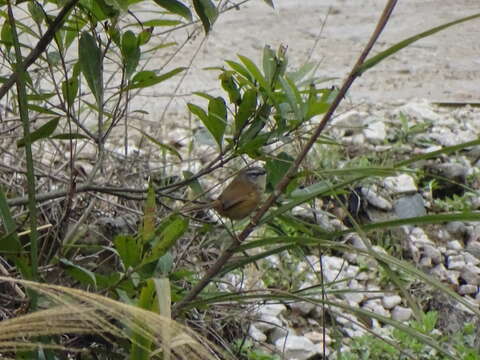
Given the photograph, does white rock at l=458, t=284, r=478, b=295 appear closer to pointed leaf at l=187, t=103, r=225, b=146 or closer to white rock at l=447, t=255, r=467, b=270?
white rock at l=447, t=255, r=467, b=270

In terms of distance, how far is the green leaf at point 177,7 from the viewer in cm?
176

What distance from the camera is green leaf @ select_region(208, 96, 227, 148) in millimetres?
2000

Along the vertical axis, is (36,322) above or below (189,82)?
above

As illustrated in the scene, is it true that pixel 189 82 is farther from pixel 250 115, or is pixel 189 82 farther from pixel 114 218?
pixel 250 115

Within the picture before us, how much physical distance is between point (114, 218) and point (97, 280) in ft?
2.38

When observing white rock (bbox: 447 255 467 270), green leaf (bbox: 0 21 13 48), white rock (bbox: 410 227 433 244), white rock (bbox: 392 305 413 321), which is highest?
green leaf (bbox: 0 21 13 48)

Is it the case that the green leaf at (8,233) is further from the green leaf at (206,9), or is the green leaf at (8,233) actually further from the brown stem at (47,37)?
the green leaf at (206,9)

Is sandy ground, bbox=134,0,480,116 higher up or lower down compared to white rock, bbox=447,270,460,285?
higher up

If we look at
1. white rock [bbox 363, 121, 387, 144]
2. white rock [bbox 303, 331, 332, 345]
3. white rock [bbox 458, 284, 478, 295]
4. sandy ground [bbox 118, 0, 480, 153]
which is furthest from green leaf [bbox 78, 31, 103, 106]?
white rock [bbox 363, 121, 387, 144]

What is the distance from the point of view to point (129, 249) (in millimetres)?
1736

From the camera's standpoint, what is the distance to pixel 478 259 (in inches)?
136

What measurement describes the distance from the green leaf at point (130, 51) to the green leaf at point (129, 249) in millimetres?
425

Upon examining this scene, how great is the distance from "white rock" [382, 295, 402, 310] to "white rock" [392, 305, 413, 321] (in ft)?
0.05

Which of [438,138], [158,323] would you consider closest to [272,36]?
[438,138]
